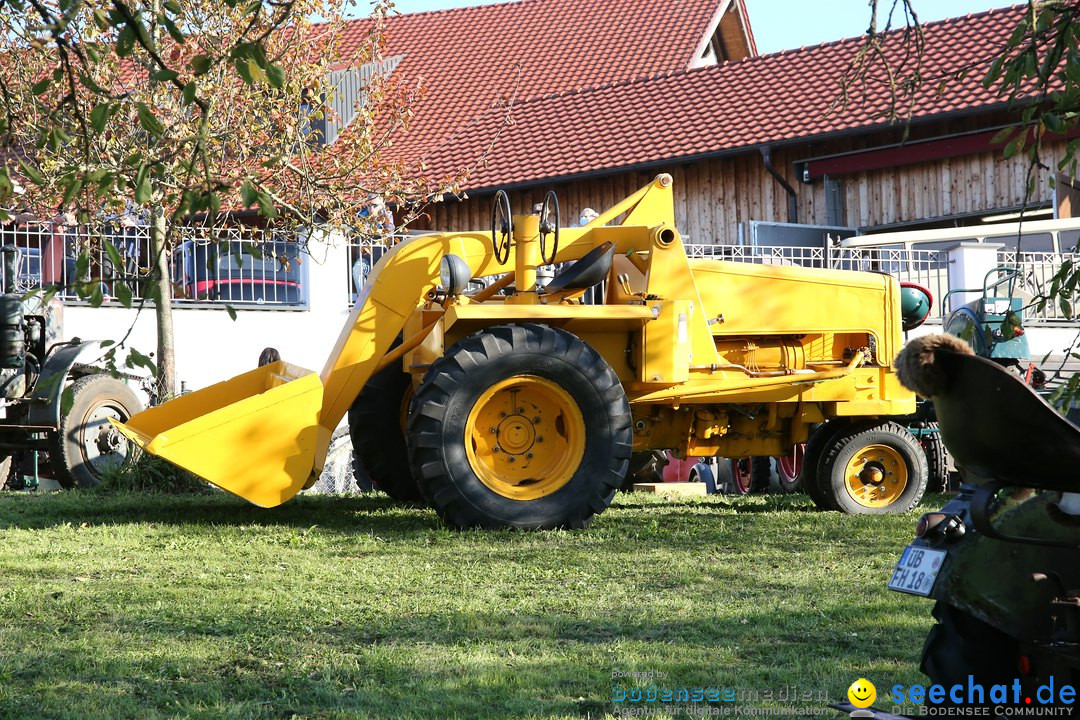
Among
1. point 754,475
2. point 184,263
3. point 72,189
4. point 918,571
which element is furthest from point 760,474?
point 72,189

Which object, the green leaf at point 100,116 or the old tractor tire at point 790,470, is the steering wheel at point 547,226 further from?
the green leaf at point 100,116

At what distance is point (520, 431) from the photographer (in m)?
8.76

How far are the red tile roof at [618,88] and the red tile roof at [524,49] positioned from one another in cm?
4

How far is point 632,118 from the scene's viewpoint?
2622cm

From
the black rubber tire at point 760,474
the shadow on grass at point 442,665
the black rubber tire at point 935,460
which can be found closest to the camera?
the shadow on grass at point 442,665

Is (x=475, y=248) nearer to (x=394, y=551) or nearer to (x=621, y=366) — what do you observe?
(x=621, y=366)

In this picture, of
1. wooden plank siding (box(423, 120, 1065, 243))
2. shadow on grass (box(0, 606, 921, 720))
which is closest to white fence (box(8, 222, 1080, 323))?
wooden plank siding (box(423, 120, 1065, 243))

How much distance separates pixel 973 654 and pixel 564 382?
5324 mm

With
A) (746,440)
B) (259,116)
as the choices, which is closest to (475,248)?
(746,440)

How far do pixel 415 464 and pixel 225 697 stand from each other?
13.4ft

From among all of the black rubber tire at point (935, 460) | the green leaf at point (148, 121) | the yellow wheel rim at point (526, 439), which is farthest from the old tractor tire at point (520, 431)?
the green leaf at point (148, 121)

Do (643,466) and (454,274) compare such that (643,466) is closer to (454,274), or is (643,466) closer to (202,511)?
(202,511)

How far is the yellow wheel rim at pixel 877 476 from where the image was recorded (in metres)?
10.3

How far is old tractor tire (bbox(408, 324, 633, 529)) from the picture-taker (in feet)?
27.4
